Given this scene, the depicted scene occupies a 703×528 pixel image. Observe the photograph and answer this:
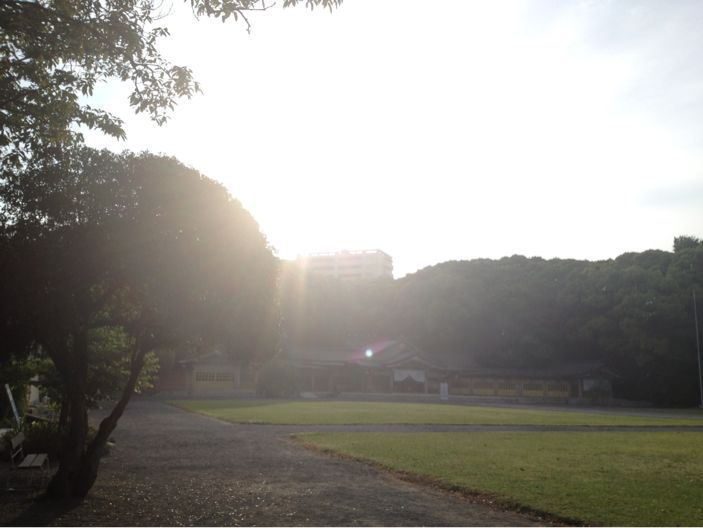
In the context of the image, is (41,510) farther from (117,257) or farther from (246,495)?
(117,257)

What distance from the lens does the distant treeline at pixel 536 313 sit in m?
61.4

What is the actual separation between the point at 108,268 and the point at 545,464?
36.6ft

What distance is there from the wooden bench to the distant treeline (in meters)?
53.0

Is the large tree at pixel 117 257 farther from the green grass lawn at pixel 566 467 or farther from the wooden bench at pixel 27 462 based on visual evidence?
the green grass lawn at pixel 566 467

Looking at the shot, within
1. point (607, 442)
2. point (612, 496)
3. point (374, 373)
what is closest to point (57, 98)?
point (612, 496)

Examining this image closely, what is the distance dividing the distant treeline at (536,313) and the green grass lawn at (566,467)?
4151 cm

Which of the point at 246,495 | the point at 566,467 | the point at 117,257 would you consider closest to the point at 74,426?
the point at 117,257

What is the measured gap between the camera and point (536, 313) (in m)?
70.8

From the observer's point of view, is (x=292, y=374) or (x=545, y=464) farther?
(x=292, y=374)

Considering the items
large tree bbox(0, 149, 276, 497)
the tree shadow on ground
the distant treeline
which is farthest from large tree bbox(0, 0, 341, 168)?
the distant treeline

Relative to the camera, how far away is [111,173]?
10.8 meters

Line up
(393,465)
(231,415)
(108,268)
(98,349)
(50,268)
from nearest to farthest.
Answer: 1. (50,268)
2. (108,268)
3. (393,465)
4. (98,349)
5. (231,415)

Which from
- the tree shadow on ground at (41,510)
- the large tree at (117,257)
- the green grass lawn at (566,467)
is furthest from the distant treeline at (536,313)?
the tree shadow on ground at (41,510)

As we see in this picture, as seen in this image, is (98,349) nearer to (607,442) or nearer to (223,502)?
(223,502)
